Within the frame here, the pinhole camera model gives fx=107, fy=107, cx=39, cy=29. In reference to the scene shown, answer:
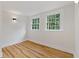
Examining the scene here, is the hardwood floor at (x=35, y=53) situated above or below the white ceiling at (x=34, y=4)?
below

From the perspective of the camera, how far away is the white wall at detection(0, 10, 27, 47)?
4812mm

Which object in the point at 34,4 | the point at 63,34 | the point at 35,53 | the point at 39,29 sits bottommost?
the point at 35,53

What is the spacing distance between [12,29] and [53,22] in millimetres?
2093

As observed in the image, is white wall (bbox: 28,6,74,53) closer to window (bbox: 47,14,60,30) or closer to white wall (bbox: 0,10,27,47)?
window (bbox: 47,14,60,30)

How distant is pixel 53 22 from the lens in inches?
172

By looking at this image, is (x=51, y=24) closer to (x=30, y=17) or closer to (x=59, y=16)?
(x=59, y=16)

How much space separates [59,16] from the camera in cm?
397

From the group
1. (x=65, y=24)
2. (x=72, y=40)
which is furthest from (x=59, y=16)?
(x=72, y=40)

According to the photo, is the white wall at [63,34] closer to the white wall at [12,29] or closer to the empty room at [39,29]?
the empty room at [39,29]

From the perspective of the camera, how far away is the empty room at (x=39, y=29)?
3.25 meters

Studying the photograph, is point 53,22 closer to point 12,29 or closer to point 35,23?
point 35,23

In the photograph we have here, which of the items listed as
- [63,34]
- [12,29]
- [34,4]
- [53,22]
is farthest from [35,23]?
[63,34]

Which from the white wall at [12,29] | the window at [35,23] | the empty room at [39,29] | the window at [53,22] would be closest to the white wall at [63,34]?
the empty room at [39,29]

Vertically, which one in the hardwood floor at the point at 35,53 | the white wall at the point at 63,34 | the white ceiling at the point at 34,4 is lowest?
the hardwood floor at the point at 35,53
